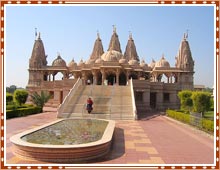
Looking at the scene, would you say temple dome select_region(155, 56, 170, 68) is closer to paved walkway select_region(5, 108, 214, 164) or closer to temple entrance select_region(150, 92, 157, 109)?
temple entrance select_region(150, 92, 157, 109)

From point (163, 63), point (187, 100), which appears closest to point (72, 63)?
point (163, 63)

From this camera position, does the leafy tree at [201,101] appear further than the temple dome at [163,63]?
No

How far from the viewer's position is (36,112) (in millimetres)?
23094

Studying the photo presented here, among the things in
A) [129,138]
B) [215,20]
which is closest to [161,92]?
[129,138]

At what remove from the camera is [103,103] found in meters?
22.2

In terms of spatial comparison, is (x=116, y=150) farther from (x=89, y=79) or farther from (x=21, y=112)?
(x=89, y=79)

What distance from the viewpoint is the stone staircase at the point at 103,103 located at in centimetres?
1931

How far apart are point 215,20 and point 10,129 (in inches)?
428

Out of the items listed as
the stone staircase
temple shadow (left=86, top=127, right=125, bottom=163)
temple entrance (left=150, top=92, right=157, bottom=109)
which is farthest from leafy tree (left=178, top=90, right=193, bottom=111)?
temple shadow (left=86, top=127, right=125, bottom=163)

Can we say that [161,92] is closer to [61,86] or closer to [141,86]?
[141,86]

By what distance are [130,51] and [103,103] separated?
23732mm

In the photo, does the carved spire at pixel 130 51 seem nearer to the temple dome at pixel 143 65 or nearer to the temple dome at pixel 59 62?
the temple dome at pixel 143 65

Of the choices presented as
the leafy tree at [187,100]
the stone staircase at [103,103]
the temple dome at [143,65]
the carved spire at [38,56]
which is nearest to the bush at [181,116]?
the leafy tree at [187,100]

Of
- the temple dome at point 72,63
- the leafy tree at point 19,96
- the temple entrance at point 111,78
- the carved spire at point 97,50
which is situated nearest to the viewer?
the leafy tree at point 19,96
